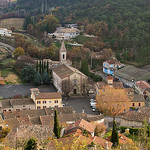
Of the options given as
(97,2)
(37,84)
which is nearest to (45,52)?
(37,84)

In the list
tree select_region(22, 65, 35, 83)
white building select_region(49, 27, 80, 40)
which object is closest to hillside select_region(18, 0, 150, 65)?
white building select_region(49, 27, 80, 40)

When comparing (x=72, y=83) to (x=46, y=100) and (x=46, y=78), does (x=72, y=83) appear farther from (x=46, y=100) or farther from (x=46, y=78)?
(x=46, y=100)

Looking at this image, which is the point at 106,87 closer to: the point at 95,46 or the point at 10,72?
the point at 10,72

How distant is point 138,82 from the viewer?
48.7m

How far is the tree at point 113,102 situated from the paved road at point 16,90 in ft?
39.7

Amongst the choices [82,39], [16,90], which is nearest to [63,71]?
[16,90]

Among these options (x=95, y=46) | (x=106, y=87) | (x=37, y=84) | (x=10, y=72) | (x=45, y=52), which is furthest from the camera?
(x=95, y=46)

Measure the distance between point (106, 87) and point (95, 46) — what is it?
27.6 metres

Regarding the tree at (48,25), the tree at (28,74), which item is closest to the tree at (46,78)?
the tree at (28,74)

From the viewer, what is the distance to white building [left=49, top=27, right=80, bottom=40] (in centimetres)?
7606

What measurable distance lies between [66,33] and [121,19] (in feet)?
44.7

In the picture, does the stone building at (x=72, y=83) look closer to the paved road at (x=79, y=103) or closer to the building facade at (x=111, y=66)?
the paved road at (x=79, y=103)

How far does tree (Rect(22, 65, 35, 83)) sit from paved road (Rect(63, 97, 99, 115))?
31.5 feet

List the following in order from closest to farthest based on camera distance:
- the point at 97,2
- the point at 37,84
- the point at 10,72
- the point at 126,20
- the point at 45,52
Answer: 1. the point at 37,84
2. the point at 10,72
3. the point at 45,52
4. the point at 126,20
5. the point at 97,2
